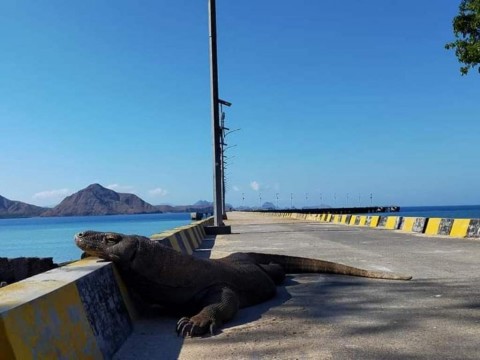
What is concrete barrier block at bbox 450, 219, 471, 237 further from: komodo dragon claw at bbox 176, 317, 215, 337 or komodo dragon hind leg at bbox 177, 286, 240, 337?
komodo dragon claw at bbox 176, 317, 215, 337

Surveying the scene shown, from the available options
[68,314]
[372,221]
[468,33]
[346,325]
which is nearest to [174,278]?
[346,325]

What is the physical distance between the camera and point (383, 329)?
5.47 m

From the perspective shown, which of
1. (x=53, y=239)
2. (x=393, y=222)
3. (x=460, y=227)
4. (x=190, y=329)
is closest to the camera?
(x=190, y=329)

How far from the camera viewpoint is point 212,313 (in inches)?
225

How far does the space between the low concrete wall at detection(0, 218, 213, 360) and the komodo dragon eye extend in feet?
0.85

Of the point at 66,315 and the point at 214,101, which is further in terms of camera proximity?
the point at 214,101

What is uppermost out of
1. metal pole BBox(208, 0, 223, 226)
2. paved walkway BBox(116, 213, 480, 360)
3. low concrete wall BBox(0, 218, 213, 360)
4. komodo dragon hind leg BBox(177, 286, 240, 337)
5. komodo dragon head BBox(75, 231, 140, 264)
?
metal pole BBox(208, 0, 223, 226)

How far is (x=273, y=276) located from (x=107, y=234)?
3.26m

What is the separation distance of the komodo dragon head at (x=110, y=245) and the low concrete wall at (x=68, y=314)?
13 cm

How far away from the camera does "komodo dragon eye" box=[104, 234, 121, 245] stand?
19.6ft

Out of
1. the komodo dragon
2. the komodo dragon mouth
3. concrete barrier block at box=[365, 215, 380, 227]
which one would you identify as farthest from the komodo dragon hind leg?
concrete barrier block at box=[365, 215, 380, 227]

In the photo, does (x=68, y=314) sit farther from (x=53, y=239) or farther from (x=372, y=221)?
(x=53, y=239)

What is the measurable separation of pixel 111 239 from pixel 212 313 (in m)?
1.35

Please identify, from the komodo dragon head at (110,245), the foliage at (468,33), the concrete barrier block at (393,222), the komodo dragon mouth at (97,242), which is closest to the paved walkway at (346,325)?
the komodo dragon head at (110,245)
